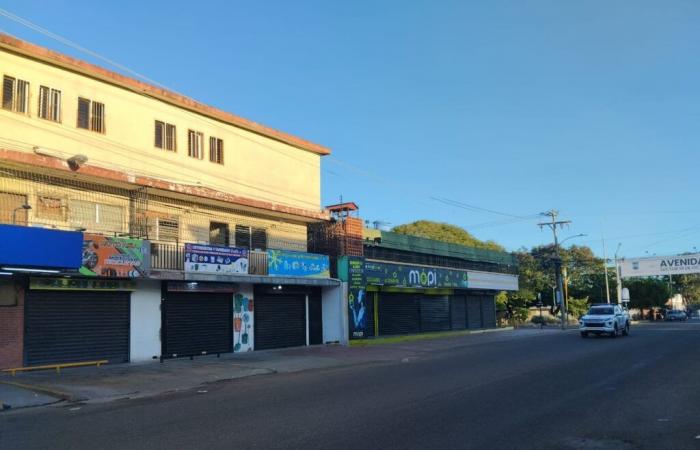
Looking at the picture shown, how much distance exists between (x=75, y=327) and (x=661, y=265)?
2366 inches

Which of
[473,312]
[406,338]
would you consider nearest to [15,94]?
[406,338]

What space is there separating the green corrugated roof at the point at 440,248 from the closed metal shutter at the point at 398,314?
2.99m

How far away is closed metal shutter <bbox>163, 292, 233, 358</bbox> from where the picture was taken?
71.5ft

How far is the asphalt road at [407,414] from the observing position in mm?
7910

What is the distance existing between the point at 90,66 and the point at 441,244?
81.7 feet

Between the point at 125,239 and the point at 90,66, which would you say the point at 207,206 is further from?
the point at 90,66

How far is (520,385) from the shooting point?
13.0 meters

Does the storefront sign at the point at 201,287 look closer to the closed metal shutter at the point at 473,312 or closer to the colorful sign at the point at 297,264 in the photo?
the colorful sign at the point at 297,264

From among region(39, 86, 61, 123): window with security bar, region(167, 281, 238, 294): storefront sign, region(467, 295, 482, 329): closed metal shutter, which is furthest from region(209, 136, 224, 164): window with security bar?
region(467, 295, 482, 329): closed metal shutter

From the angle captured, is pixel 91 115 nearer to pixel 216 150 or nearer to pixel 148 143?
pixel 148 143

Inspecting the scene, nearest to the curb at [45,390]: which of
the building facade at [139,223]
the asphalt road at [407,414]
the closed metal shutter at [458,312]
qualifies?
the asphalt road at [407,414]

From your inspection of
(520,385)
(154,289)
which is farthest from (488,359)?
(154,289)

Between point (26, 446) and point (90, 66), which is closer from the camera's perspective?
point (26, 446)

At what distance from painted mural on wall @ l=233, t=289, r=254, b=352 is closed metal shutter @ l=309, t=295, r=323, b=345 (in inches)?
159
